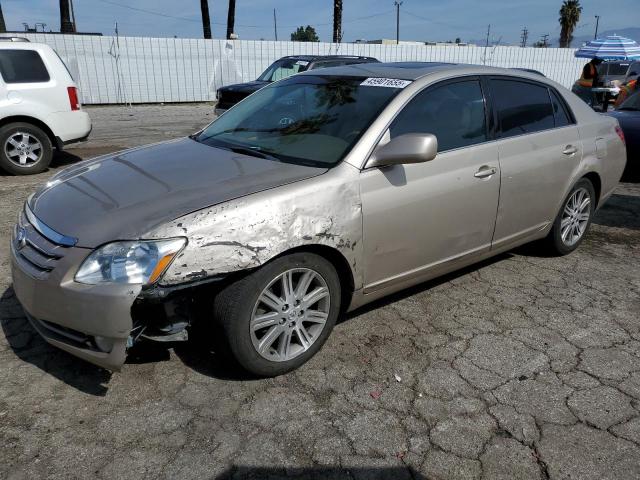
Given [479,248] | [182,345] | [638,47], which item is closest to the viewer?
[182,345]

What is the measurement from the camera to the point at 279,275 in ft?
9.35

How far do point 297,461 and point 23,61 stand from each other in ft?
24.7

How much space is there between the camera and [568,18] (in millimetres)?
61469

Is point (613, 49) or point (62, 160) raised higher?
point (613, 49)

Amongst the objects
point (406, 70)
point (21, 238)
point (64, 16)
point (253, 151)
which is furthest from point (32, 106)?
point (64, 16)

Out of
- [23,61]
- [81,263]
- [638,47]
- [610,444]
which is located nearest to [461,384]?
[610,444]

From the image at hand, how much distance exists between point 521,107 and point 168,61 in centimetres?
1809

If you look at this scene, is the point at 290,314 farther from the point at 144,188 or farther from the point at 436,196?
the point at 436,196

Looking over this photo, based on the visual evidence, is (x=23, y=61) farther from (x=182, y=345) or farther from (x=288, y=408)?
(x=288, y=408)

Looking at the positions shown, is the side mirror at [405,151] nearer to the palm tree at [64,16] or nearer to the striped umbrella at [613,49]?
the striped umbrella at [613,49]

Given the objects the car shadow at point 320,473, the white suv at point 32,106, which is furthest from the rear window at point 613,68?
the car shadow at point 320,473

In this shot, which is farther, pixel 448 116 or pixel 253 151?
pixel 448 116

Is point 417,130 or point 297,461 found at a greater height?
point 417,130

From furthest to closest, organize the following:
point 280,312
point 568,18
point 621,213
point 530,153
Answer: point 568,18, point 621,213, point 530,153, point 280,312
